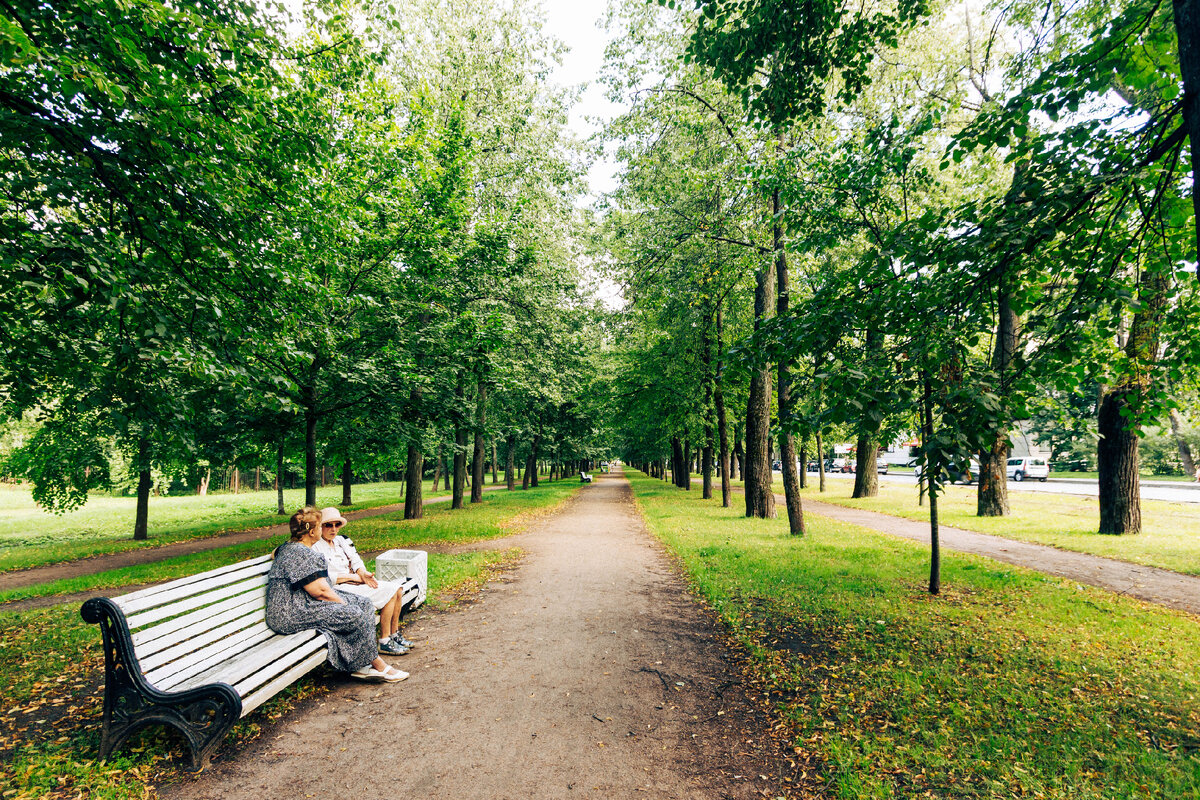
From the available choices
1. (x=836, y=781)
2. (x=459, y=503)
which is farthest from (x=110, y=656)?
(x=459, y=503)

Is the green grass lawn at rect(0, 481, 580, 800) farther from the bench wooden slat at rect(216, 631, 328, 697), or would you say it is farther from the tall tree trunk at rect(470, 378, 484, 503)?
the tall tree trunk at rect(470, 378, 484, 503)

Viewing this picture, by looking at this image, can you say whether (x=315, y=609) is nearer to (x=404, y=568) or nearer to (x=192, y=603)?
(x=192, y=603)

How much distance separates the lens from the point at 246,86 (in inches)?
219

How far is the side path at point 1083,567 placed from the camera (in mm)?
6887

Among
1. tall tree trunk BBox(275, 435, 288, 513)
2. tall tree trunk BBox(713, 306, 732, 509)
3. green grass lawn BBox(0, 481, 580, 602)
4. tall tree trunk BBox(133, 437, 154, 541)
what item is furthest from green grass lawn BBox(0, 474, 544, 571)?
tall tree trunk BBox(713, 306, 732, 509)

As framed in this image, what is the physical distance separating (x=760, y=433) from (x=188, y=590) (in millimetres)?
12929

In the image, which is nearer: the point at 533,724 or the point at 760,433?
the point at 533,724

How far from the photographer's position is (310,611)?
14.5 feet

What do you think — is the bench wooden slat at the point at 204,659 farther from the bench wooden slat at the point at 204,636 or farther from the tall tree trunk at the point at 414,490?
the tall tree trunk at the point at 414,490

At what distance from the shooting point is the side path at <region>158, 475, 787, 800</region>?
3107mm

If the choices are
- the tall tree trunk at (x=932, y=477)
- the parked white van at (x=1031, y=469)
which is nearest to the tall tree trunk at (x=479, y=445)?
the tall tree trunk at (x=932, y=477)

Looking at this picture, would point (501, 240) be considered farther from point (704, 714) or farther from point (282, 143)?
point (704, 714)

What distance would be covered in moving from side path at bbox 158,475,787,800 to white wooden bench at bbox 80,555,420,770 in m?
0.33

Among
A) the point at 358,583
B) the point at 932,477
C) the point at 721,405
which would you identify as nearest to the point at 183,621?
the point at 358,583
